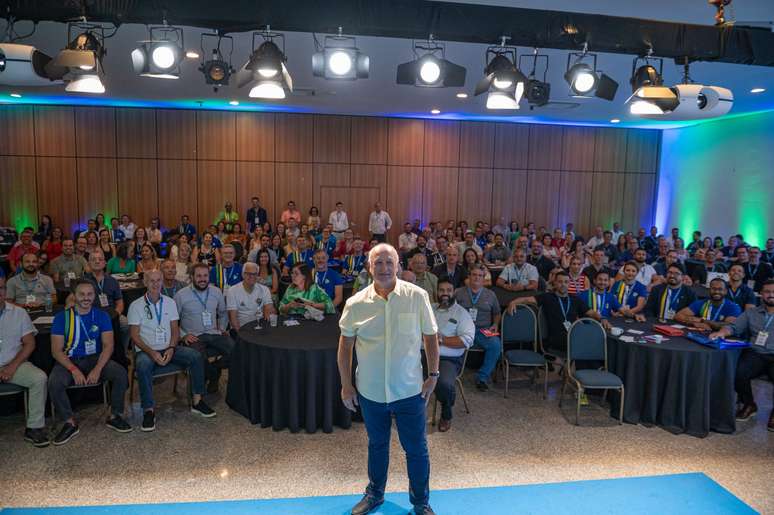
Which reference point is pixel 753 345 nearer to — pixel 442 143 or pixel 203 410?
pixel 203 410

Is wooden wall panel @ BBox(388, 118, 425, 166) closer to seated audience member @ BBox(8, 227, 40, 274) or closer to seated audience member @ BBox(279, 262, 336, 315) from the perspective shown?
seated audience member @ BBox(8, 227, 40, 274)

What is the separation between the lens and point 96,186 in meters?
12.5

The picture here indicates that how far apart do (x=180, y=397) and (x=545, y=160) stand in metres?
12.0

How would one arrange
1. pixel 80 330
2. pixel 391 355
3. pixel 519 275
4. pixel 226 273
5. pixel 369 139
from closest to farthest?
pixel 391 355
pixel 80 330
pixel 226 273
pixel 519 275
pixel 369 139

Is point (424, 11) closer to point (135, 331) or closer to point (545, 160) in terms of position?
point (135, 331)

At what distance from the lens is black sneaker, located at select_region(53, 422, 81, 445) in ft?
13.6

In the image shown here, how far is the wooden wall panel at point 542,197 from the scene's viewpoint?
1443 centimetres

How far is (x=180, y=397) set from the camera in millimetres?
5113

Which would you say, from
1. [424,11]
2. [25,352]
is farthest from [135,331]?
[424,11]

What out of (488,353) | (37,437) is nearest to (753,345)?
(488,353)

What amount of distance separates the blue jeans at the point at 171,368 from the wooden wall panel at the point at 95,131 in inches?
378

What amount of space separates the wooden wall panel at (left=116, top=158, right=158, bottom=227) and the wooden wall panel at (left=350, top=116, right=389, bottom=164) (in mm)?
4916

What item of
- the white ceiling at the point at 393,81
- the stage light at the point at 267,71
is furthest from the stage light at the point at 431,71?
the stage light at the point at 267,71

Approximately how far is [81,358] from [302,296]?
1.99 metres
